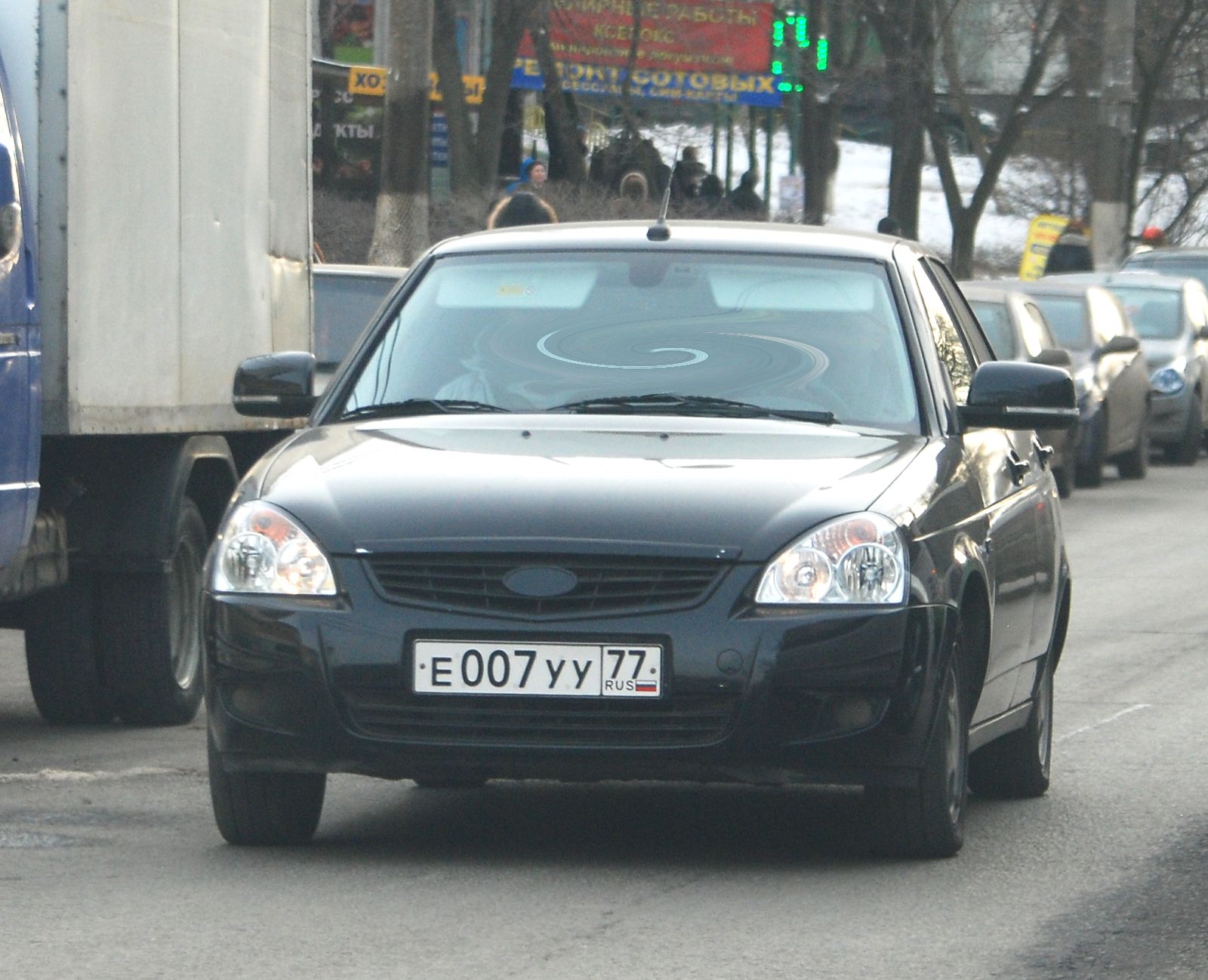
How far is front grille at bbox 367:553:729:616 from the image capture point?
6078mm

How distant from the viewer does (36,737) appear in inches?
355

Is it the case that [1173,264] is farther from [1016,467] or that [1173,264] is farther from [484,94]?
[1016,467]

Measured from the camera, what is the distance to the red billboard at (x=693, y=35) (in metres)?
51.7

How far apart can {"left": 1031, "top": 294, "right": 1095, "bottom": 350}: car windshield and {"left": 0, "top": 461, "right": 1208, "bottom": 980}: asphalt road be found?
12.7 meters

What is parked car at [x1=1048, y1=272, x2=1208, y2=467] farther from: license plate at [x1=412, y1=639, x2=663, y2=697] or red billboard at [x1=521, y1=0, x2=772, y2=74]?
red billboard at [x1=521, y1=0, x2=772, y2=74]

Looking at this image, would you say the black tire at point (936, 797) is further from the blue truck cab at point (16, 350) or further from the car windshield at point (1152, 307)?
the car windshield at point (1152, 307)

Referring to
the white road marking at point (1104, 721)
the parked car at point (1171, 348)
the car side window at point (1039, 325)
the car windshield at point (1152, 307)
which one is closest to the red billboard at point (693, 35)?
the parked car at point (1171, 348)

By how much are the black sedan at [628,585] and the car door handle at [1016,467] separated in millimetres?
393

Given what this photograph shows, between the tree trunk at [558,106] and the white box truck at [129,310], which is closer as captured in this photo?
the white box truck at [129,310]

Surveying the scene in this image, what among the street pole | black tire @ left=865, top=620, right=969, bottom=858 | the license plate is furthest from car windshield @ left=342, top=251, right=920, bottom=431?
the street pole

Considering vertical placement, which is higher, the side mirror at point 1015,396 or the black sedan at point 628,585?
the side mirror at point 1015,396

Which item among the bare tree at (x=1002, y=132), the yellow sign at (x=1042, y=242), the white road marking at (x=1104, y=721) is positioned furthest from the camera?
the bare tree at (x=1002, y=132)

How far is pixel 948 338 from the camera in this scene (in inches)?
303

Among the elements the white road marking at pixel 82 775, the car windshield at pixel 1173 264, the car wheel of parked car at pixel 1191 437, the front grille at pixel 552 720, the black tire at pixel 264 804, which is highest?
the front grille at pixel 552 720
